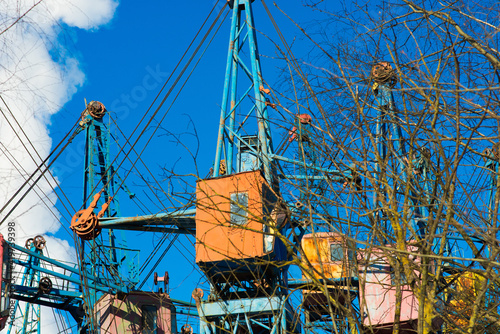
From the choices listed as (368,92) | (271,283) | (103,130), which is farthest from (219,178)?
(103,130)

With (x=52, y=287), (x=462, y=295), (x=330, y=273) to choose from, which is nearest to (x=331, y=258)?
(x=330, y=273)

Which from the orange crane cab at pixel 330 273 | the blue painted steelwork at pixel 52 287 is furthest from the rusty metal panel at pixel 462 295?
the blue painted steelwork at pixel 52 287

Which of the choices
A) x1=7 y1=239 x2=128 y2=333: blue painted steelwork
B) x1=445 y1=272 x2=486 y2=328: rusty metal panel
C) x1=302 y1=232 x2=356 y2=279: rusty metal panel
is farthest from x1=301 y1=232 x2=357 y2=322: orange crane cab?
x1=7 y1=239 x2=128 y2=333: blue painted steelwork

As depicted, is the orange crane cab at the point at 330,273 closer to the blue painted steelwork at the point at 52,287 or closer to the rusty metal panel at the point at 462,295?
the rusty metal panel at the point at 462,295

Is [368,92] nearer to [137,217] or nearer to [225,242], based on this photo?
[225,242]

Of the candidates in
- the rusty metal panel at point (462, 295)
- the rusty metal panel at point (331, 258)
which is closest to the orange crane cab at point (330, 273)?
the rusty metal panel at point (331, 258)

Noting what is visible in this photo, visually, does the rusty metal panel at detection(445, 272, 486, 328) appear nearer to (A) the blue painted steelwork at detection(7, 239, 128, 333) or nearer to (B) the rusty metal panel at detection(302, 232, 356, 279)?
(B) the rusty metal panel at detection(302, 232, 356, 279)

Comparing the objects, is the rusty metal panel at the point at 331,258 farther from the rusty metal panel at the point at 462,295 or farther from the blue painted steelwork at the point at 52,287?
the blue painted steelwork at the point at 52,287

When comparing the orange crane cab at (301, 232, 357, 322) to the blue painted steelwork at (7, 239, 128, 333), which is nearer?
the orange crane cab at (301, 232, 357, 322)

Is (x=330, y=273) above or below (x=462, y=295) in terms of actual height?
above

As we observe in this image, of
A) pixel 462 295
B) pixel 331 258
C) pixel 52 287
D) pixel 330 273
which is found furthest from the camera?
pixel 52 287

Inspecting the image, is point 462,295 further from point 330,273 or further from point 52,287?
point 52,287

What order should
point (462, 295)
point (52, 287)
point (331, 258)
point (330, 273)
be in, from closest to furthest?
point (462, 295)
point (330, 273)
point (331, 258)
point (52, 287)

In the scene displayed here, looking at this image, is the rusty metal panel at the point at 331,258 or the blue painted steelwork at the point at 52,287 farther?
the blue painted steelwork at the point at 52,287
